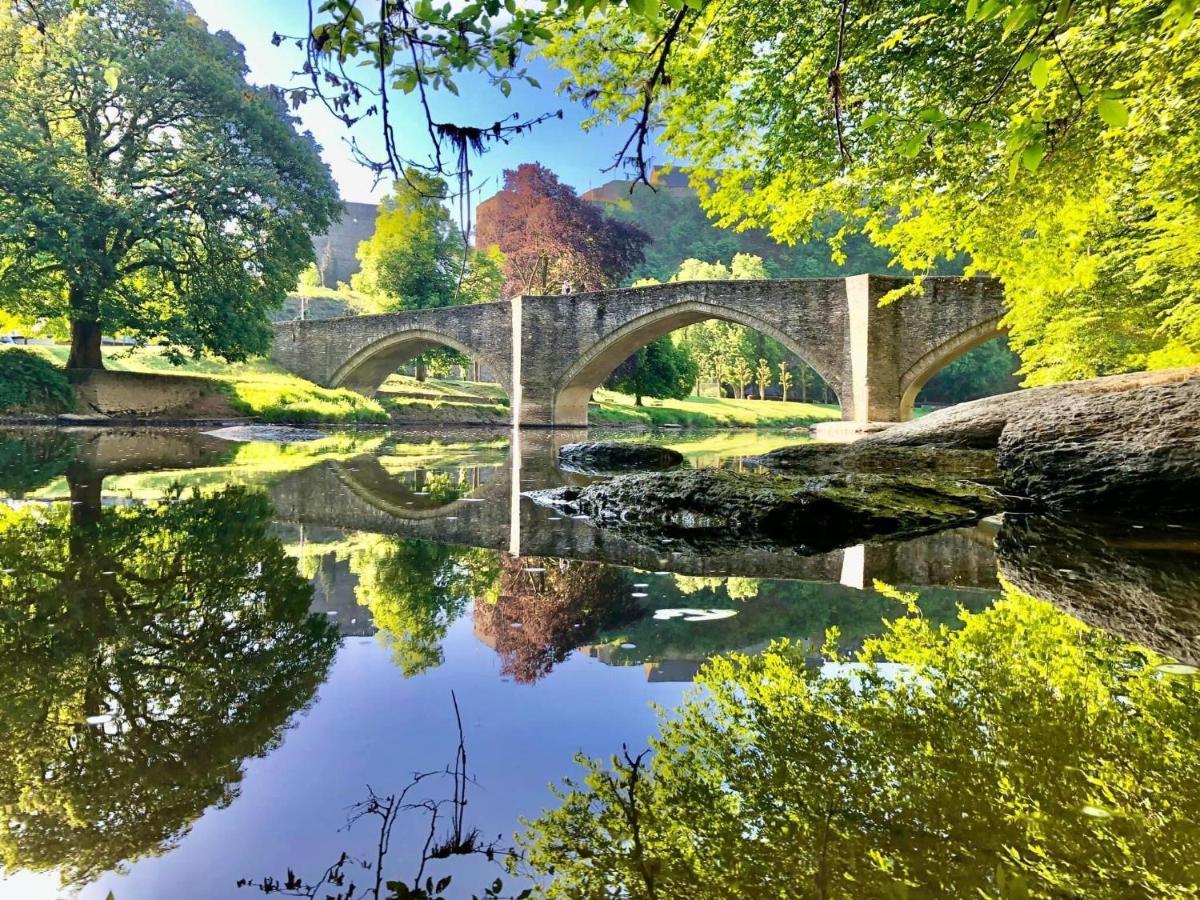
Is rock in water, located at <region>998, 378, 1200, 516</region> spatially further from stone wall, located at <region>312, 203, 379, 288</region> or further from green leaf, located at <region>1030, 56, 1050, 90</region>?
stone wall, located at <region>312, 203, 379, 288</region>

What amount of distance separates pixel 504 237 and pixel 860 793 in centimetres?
3391

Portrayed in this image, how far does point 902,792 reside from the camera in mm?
1157

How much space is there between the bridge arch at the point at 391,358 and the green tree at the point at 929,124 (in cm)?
1698

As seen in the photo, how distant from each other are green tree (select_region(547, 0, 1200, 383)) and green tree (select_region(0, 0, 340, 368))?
12.7m

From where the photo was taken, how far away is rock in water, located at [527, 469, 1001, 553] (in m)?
3.90

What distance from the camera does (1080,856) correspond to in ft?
3.27

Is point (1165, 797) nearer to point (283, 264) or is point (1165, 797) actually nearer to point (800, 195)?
point (800, 195)

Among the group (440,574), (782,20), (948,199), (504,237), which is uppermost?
(504,237)

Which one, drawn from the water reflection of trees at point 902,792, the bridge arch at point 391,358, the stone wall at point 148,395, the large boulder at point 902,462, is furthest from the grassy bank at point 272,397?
the water reflection of trees at point 902,792

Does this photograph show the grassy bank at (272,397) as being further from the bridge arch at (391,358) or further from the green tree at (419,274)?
the green tree at (419,274)

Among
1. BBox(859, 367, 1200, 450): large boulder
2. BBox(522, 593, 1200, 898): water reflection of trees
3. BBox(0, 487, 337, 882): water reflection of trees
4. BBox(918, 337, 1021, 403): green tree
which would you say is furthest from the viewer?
BBox(918, 337, 1021, 403): green tree

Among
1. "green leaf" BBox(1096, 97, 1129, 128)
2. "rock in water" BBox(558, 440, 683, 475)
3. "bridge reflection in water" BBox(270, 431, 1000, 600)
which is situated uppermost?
"green leaf" BBox(1096, 97, 1129, 128)

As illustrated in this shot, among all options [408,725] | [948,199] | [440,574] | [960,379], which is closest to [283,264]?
[948,199]

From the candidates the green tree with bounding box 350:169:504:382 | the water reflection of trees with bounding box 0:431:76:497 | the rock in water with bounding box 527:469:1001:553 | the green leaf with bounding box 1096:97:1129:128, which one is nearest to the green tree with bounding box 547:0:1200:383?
the rock in water with bounding box 527:469:1001:553
